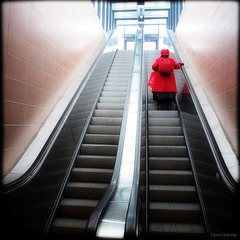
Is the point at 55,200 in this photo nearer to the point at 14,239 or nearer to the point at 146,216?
the point at 14,239

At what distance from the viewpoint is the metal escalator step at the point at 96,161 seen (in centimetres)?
363

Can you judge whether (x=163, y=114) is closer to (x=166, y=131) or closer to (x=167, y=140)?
(x=166, y=131)

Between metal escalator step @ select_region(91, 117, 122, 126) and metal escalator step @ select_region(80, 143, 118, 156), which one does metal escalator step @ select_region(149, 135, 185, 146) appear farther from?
metal escalator step @ select_region(91, 117, 122, 126)

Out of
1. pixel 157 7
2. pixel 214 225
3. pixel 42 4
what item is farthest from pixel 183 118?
pixel 157 7

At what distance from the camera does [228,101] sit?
3.03 m

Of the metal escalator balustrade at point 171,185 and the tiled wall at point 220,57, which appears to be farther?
the tiled wall at point 220,57

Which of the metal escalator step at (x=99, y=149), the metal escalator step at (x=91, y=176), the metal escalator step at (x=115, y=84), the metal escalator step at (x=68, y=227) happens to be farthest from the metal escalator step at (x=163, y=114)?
the metal escalator step at (x=68, y=227)

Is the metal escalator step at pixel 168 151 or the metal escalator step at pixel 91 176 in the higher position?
the metal escalator step at pixel 168 151

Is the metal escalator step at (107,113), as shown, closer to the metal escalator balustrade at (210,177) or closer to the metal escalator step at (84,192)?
the metal escalator balustrade at (210,177)

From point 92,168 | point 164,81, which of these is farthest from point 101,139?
point 164,81

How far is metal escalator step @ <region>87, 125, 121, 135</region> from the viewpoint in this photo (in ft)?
14.3

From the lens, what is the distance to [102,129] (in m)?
4.41

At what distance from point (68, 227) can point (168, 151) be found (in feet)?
7.09

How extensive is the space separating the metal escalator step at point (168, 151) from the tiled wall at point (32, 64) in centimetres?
224
